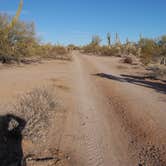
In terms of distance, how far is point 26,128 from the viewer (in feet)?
22.0

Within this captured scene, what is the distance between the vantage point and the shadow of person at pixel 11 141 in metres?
5.32

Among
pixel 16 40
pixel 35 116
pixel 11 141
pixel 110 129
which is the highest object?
pixel 16 40

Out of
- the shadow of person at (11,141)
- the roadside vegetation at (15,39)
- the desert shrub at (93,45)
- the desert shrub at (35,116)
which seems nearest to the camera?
the shadow of person at (11,141)

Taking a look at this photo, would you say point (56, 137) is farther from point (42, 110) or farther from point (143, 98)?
point (143, 98)

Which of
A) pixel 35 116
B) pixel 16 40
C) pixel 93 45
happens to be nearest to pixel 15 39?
pixel 16 40

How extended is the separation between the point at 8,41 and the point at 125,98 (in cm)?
1899

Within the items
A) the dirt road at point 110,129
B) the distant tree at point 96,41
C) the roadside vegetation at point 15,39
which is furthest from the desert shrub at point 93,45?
the dirt road at point 110,129

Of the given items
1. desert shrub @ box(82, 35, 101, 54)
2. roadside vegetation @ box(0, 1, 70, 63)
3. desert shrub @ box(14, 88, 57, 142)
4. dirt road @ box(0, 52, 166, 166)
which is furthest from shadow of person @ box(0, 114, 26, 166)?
desert shrub @ box(82, 35, 101, 54)

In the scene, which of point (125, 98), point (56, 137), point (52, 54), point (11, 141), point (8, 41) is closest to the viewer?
point (11, 141)

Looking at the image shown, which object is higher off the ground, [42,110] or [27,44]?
[27,44]

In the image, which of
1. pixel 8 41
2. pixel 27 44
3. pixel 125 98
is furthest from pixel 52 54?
pixel 125 98

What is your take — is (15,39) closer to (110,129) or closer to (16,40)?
(16,40)

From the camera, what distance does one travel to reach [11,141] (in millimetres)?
6352

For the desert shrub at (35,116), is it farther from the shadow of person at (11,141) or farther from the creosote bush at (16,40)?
the creosote bush at (16,40)
